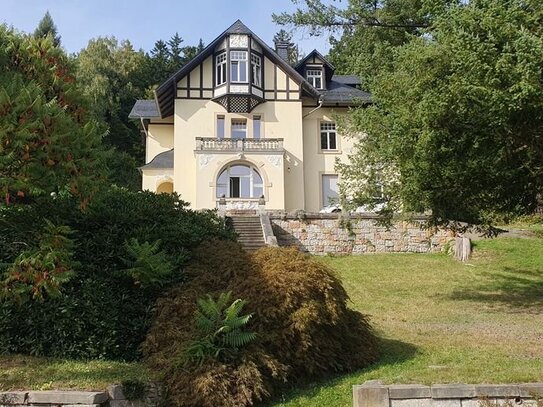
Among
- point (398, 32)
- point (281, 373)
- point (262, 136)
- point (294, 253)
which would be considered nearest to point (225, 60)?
point (262, 136)

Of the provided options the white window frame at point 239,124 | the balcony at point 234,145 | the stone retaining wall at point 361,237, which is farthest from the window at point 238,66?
the stone retaining wall at point 361,237

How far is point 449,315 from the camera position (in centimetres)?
1290

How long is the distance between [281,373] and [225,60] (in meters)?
25.5

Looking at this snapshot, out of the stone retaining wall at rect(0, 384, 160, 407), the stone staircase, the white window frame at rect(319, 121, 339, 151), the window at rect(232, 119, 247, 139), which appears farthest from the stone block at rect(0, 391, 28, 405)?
the white window frame at rect(319, 121, 339, 151)

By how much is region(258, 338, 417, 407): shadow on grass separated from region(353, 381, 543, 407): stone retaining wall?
1.11 meters

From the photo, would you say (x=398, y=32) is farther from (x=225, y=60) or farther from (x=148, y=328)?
(x=148, y=328)

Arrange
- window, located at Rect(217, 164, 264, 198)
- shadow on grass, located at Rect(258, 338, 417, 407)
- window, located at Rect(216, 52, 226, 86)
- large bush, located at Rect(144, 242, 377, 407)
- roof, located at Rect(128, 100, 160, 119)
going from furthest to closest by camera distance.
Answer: roof, located at Rect(128, 100, 160, 119) < window, located at Rect(216, 52, 226, 86) < window, located at Rect(217, 164, 264, 198) < shadow on grass, located at Rect(258, 338, 417, 407) < large bush, located at Rect(144, 242, 377, 407)

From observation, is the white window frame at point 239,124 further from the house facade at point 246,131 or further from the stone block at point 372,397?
the stone block at point 372,397

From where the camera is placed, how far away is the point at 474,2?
1130 cm

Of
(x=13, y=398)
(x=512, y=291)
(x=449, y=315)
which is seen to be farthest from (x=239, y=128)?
(x=13, y=398)

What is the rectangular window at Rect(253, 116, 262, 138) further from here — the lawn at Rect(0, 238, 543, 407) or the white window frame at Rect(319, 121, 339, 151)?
the lawn at Rect(0, 238, 543, 407)

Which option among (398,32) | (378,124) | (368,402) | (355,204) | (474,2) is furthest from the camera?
(398,32)

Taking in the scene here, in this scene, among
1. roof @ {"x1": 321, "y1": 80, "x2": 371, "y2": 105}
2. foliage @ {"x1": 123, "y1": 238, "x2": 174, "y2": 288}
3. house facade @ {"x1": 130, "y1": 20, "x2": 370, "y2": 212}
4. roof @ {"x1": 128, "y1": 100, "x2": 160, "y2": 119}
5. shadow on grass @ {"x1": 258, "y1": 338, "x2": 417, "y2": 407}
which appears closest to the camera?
shadow on grass @ {"x1": 258, "y1": 338, "x2": 417, "y2": 407}

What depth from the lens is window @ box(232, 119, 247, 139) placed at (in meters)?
31.6
